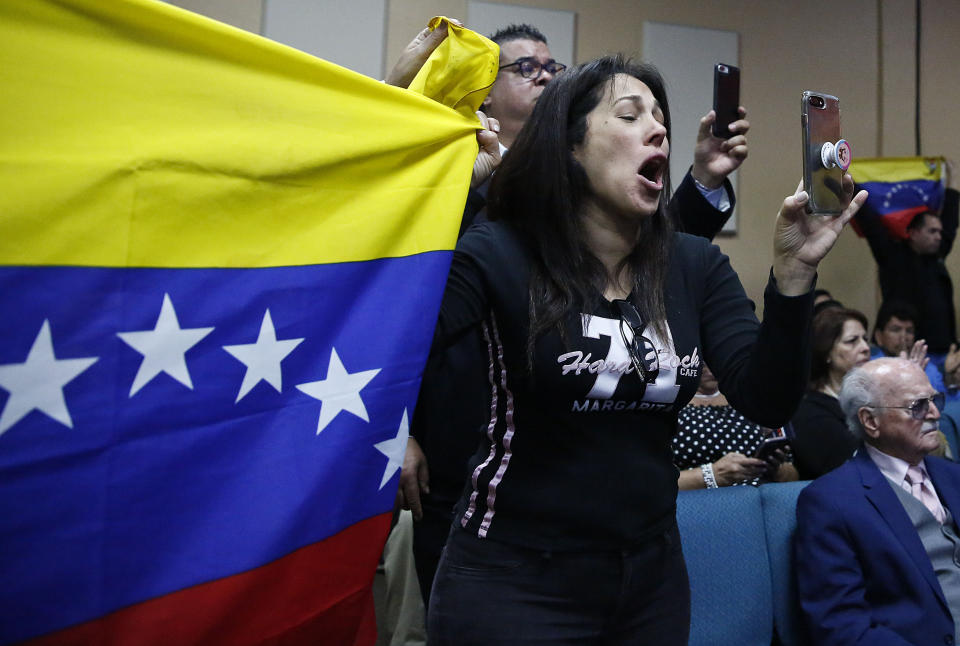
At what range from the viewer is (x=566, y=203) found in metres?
1.37

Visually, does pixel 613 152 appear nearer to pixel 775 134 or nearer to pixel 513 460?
pixel 513 460

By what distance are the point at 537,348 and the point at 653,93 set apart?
0.55 meters

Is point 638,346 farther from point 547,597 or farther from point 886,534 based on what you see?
point 886,534

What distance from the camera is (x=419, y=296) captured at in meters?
1.32

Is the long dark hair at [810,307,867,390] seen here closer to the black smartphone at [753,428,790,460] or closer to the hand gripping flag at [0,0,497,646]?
the black smartphone at [753,428,790,460]

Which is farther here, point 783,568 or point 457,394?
point 783,568

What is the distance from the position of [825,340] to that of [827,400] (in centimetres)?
43

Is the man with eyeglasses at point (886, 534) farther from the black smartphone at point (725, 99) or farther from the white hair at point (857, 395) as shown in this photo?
the black smartphone at point (725, 99)

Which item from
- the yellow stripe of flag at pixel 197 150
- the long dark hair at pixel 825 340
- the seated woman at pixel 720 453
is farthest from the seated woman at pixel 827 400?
the yellow stripe of flag at pixel 197 150

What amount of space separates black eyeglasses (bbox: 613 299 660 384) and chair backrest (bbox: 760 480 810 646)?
1495 mm

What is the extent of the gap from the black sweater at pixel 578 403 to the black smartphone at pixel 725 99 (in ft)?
1.59

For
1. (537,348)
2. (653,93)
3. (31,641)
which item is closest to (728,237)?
(653,93)

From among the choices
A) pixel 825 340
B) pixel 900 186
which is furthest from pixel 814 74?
pixel 825 340

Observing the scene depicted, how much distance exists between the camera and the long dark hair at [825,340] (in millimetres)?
3732
